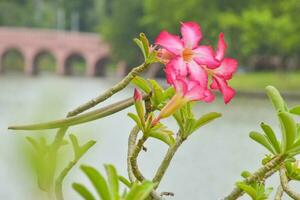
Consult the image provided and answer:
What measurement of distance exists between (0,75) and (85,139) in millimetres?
53778

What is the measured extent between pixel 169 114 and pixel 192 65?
6 centimetres

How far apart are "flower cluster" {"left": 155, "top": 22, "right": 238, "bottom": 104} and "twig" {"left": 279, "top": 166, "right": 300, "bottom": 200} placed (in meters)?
0.15

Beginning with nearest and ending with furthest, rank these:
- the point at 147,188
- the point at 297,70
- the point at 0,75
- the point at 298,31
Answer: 1. the point at 147,188
2. the point at 298,31
3. the point at 297,70
4. the point at 0,75

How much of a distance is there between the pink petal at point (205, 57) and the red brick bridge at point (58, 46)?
50591 mm

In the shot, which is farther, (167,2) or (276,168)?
(167,2)

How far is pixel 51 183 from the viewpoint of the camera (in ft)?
2.89

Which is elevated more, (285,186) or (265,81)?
(265,81)

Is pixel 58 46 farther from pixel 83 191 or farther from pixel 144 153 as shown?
pixel 83 191

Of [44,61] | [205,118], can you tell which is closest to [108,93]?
[205,118]

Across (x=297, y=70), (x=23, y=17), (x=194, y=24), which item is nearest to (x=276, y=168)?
(x=194, y=24)

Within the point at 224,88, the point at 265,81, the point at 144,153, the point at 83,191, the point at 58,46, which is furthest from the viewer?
the point at 58,46

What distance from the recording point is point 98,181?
0.77m

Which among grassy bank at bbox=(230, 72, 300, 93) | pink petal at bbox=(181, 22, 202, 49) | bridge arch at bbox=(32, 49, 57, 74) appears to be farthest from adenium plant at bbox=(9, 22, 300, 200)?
bridge arch at bbox=(32, 49, 57, 74)

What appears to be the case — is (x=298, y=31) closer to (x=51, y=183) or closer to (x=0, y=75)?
(x=0, y=75)
